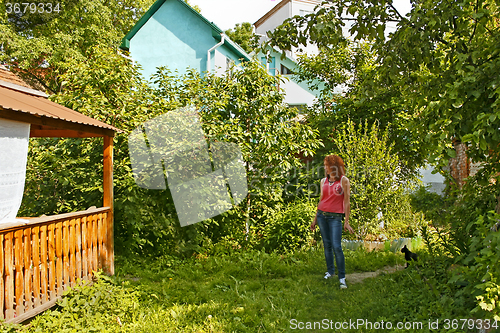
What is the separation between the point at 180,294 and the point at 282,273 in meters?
1.82

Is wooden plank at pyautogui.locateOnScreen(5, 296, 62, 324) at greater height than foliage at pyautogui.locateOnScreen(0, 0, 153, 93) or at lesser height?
lesser

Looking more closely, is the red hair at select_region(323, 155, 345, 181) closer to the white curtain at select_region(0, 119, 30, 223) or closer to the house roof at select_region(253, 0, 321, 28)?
the white curtain at select_region(0, 119, 30, 223)

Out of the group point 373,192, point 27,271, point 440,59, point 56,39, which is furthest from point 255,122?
point 56,39

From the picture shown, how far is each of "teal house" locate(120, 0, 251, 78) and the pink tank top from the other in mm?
11328

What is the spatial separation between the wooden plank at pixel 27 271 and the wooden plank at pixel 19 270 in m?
0.04

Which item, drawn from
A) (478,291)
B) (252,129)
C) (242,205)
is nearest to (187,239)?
(242,205)

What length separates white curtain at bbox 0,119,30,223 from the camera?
3.80 m

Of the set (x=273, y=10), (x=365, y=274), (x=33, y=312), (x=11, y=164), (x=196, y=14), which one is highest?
(x=273, y=10)

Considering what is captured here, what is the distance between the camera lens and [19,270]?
3.86 m

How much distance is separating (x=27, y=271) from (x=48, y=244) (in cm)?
42

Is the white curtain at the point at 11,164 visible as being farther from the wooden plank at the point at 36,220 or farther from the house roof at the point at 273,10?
the house roof at the point at 273,10

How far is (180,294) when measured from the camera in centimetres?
481

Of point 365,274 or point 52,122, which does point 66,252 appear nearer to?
point 52,122

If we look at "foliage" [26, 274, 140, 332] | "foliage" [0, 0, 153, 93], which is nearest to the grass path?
"foliage" [26, 274, 140, 332]
